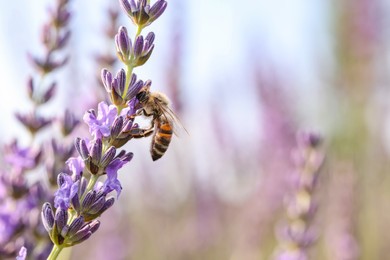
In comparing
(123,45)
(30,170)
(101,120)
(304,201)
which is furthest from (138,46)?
(304,201)

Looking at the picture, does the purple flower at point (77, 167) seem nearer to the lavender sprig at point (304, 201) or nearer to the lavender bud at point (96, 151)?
the lavender bud at point (96, 151)

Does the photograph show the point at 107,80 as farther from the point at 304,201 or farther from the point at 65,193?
the point at 304,201

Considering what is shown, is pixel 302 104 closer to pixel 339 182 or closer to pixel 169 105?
pixel 339 182

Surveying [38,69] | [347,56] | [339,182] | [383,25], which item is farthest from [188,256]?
[38,69]

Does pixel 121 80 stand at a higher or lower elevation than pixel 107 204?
higher

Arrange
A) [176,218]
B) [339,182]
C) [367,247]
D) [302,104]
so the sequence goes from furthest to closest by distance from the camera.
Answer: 1. [302,104]
2. [176,218]
3. [367,247]
4. [339,182]

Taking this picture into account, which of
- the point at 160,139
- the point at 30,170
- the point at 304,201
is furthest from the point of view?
the point at 304,201

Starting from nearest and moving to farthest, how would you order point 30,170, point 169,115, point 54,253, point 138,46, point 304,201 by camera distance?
1. point 54,253
2. point 138,46
3. point 30,170
4. point 169,115
5. point 304,201
